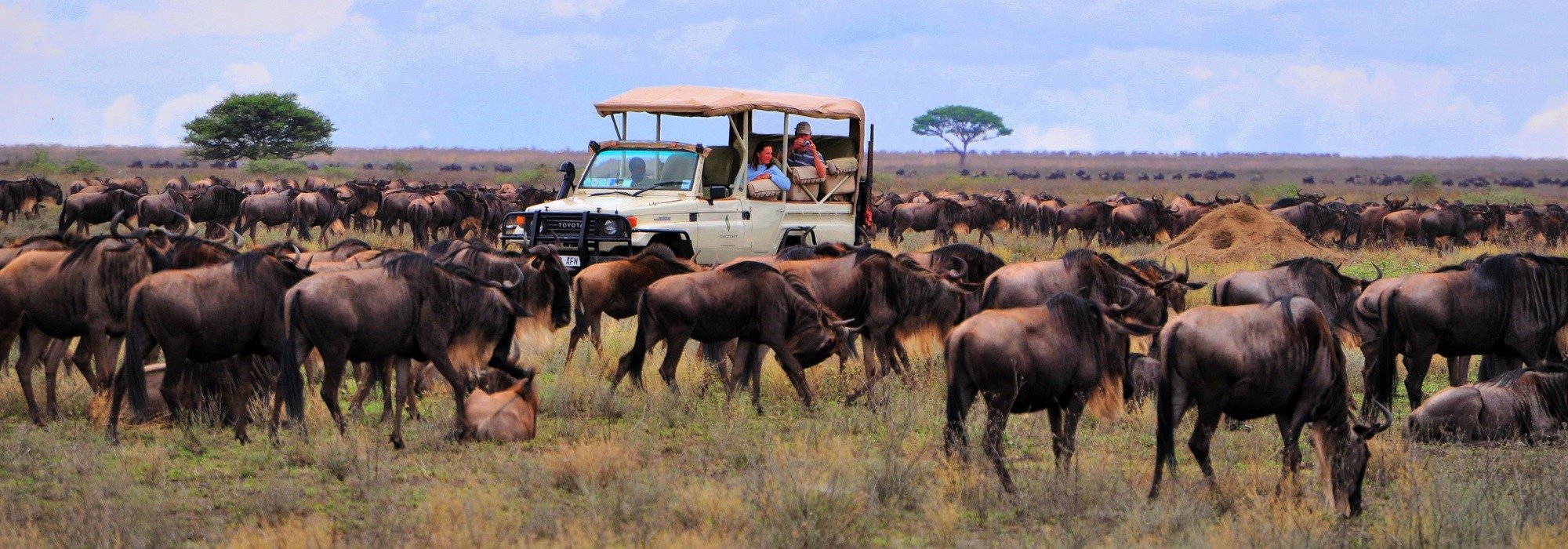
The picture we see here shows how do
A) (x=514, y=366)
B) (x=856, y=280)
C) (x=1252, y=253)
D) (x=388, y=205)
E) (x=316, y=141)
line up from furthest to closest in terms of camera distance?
(x=316, y=141) < (x=388, y=205) < (x=1252, y=253) < (x=856, y=280) < (x=514, y=366)

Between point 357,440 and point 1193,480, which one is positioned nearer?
point 1193,480

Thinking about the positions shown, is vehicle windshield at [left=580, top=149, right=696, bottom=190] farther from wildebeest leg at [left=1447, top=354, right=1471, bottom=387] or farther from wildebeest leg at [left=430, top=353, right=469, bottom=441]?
wildebeest leg at [left=1447, top=354, right=1471, bottom=387]

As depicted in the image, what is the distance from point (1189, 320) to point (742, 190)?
8.60 m

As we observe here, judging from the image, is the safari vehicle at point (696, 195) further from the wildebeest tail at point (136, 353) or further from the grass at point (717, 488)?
the wildebeest tail at point (136, 353)

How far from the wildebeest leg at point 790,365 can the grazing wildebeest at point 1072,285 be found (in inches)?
60.0

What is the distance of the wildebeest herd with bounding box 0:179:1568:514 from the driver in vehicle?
129 inches

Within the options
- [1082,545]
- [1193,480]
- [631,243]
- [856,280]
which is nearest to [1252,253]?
[631,243]

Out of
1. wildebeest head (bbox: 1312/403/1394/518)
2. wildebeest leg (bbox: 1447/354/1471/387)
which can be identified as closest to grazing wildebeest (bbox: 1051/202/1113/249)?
wildebeest leg (bbox: 1447/354/1471/387)

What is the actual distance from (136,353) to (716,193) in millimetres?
7231

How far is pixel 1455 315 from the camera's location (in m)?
9.67

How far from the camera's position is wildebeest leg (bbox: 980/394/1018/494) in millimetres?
7215

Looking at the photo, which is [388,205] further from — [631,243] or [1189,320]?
[1189,320]

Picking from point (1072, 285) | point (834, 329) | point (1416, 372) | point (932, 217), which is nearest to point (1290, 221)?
point (932, 217)

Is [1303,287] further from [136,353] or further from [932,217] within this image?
[932,217]
